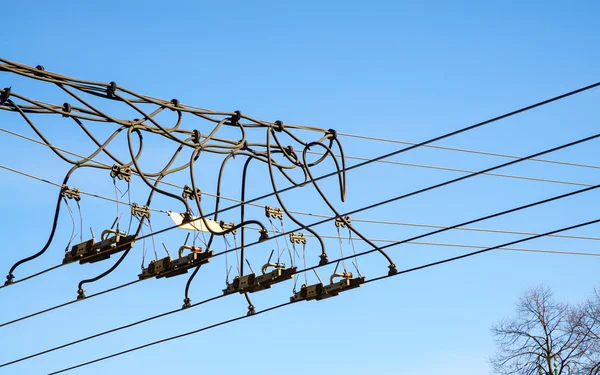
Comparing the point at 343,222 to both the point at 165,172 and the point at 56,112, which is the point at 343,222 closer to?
the point at 165,172

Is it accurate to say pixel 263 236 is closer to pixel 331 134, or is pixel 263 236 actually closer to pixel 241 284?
pixel 241 284

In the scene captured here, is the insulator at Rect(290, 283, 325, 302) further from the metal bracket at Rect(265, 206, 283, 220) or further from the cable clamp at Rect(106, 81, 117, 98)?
the cable clamp at Rect(106, 81, 117, 98)

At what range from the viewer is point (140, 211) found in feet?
39.9

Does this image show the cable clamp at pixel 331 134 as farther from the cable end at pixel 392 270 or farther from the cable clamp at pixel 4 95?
the cable clamp at pixel 4 95

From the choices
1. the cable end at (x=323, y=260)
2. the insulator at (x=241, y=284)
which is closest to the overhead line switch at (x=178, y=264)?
the insulator at (x=241, y=284)

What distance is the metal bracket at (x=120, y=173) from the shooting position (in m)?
11.8

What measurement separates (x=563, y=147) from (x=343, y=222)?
3.96m

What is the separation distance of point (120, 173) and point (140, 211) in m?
0.63

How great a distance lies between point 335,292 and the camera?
40.4 ft

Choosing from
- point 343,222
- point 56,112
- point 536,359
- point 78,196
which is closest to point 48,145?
point 56,112

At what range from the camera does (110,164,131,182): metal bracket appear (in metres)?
11.8

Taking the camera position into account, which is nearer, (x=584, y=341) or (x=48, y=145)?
(x=48, y=145)

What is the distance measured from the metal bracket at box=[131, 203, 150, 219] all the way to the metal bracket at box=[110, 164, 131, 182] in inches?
17.4

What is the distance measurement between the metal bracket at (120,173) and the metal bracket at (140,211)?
442mm
